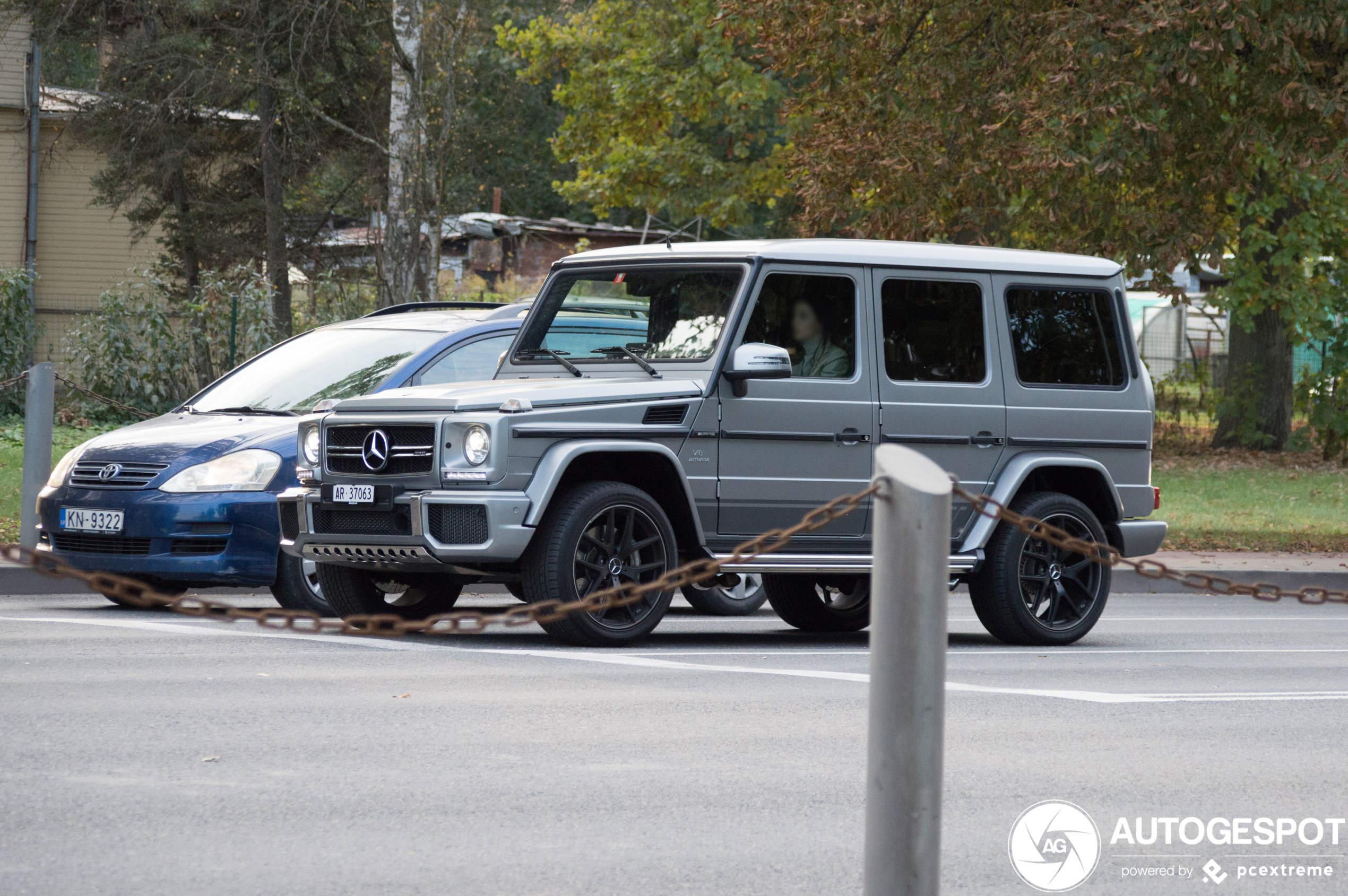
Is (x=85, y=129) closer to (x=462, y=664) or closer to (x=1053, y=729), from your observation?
(x=462, y=664)

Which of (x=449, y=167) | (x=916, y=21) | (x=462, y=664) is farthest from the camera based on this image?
(x=449, y=167)

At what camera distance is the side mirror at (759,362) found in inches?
372

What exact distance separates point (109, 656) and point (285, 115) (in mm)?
22038

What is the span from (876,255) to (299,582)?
3.68 m

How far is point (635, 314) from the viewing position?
10.3m

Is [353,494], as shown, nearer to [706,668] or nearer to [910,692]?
[706,668]

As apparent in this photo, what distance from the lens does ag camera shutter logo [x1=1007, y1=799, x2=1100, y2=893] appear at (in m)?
5.09

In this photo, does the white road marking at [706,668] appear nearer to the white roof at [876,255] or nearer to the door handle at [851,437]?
the door handle at [851,437]

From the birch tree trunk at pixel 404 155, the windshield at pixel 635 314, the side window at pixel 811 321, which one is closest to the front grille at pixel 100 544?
the windshield at pixel 635 314

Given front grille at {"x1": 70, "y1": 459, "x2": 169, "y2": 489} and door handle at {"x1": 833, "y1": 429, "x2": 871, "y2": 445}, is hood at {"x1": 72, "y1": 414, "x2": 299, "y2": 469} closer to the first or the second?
front grille at {"x1": 70, "y1": 459, "x2": 169, "y2": 489}

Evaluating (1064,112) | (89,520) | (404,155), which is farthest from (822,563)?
(404,155)

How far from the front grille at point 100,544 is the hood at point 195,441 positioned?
1.47 feet

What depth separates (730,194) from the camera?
35.9 m

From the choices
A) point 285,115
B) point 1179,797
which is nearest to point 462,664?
point 1179,797
